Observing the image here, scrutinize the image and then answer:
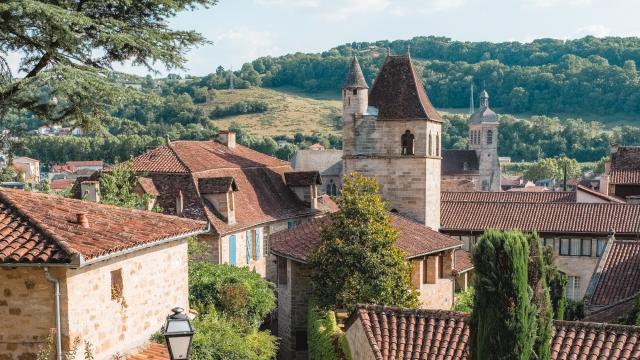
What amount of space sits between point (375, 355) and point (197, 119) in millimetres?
111284

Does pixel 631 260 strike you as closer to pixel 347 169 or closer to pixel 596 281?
pixel 596 281

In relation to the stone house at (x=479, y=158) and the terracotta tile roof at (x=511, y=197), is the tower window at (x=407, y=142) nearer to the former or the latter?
the terracotta tile roof at (x=511, y=197)

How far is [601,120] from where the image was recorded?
487 ft

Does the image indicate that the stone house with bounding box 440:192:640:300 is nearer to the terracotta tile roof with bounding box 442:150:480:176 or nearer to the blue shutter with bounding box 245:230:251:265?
the blue shutter with bounding box 245:230:251:265

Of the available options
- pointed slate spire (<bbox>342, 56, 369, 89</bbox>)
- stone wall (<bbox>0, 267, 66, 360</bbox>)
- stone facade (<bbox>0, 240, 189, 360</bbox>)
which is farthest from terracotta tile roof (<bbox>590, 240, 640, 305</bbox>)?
stone wall (<bbox>0, 267, 66, 360</bbox>)

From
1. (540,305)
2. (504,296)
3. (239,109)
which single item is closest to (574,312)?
(540,305)

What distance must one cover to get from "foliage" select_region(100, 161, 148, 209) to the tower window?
1388cm

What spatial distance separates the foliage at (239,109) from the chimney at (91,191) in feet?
352

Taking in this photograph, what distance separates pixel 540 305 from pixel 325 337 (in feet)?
27.4

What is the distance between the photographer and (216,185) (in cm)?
3080

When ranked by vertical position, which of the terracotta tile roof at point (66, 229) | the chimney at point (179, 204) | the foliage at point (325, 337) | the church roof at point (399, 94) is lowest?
the foliage at point (325, 337)

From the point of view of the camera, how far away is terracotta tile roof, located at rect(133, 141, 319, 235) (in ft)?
100

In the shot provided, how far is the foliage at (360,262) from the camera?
72.7ft

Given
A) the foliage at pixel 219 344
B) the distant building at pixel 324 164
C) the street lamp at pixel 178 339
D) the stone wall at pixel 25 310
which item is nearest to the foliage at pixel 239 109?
the distant building at pixel 324 164
